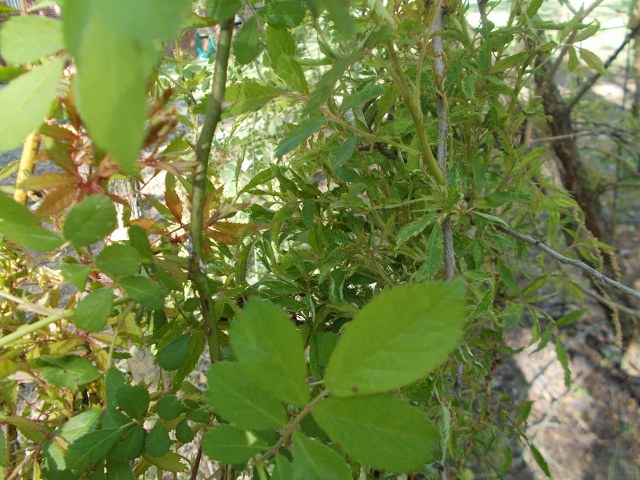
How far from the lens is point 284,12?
0.31m

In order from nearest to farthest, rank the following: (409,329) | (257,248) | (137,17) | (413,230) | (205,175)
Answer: (137,17) → (409,329) → (205,175) → (413,230) → (257,248)

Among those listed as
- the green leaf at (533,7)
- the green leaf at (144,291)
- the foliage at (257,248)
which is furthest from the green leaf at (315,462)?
the green leaf at (533,7)

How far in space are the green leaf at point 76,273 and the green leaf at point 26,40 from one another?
12cm

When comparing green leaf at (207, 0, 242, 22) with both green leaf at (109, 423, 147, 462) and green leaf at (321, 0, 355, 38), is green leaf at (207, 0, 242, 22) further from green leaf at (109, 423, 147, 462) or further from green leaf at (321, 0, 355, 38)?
green leaf at (109, 423, 147, 462)

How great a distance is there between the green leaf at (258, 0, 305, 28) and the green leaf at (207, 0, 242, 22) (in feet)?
0.07

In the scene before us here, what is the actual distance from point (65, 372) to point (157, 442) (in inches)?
3.6

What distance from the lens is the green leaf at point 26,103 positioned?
0.24 metres

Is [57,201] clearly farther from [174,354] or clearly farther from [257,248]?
[257,248]

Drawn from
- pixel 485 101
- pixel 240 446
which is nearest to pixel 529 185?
pixel 485 101

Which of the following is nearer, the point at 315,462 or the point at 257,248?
the point at 315,462

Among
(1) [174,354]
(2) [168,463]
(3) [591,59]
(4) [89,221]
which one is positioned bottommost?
(2) [168,463]

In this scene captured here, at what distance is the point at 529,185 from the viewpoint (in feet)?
2.30

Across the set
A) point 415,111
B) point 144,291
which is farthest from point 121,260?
point 415,111

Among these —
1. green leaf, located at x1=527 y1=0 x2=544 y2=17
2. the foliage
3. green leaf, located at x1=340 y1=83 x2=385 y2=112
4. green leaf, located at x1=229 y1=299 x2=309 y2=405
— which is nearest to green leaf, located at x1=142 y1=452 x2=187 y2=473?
the foliage
